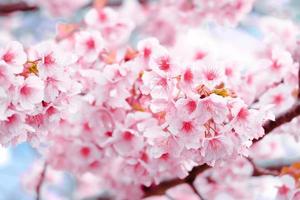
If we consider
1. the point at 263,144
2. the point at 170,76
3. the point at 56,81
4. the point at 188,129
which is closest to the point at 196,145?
the point at 188,129

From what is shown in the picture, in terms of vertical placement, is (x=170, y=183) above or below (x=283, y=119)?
below

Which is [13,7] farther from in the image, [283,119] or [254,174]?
[283,119]

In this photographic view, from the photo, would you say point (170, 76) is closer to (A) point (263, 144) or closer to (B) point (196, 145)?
(B) point (196, 145)

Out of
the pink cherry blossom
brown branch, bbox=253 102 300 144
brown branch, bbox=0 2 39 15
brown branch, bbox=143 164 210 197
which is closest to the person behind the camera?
the pink cherry blossom

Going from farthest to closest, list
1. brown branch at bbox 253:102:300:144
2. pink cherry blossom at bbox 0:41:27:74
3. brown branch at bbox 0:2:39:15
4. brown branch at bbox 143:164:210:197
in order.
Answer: brown branch at bbox 0:2:39:15 < brown branch at bbox 143:164:210:197 < brown branch at bbox 253:102:300:144 < pink cherry blossom at bbox 0:41:27:74

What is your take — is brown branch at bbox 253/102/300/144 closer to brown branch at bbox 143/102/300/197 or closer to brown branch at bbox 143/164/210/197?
brown branch at bbox 143/102/300/197

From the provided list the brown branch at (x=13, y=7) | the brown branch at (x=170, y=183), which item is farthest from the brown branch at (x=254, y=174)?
the brown branch at (x=13, y=7)

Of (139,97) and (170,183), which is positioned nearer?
(139,97)

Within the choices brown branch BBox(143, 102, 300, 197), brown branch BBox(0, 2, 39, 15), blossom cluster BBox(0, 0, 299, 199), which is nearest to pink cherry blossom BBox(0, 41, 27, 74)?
blossom cluster BBox(0, 0, 299, 199)

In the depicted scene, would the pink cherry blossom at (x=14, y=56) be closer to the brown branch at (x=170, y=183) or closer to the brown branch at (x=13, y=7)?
the brown branch at (x=170, y=183)

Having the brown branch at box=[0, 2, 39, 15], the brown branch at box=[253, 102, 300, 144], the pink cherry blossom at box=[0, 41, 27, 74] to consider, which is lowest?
the brown branch at box=[0, 2, 39, 15]

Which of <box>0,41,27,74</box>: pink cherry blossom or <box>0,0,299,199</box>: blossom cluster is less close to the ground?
<box>0,41,27,74</box>: pink cherry blossom

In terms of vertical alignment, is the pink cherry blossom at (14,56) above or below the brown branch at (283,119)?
above


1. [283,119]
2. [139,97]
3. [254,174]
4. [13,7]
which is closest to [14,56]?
[139,97]
